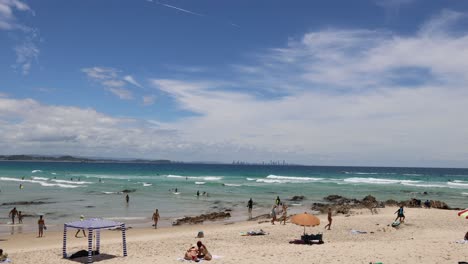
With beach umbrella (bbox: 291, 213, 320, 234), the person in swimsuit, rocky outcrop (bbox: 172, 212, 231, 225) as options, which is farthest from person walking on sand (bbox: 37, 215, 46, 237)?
beach umbrella (bbox: 291, 213, 320, 234)

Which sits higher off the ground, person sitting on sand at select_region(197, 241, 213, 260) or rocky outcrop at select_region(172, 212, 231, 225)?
person sitting on sand at select_region(197, 241, 213, 260)

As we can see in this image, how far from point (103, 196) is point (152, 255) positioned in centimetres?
3097

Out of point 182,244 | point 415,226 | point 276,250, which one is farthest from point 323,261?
point 415,226

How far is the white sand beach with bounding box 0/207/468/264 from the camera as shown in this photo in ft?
49.2

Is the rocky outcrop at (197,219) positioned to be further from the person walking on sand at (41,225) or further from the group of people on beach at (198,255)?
the group of people on beach at (198,255)

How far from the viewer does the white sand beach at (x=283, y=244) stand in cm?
1498

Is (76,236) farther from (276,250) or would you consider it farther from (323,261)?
(323,261)

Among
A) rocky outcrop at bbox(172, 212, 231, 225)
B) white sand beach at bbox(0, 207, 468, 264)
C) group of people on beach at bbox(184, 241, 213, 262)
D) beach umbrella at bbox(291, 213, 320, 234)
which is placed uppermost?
beach umbrella at bbox(291, 213, 320, 234)

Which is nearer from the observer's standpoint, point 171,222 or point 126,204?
point 171,222

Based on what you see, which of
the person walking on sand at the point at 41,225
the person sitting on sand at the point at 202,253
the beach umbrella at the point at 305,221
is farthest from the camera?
the person walking on sand at the point at 41,225

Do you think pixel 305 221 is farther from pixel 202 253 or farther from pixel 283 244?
pixel 202 253

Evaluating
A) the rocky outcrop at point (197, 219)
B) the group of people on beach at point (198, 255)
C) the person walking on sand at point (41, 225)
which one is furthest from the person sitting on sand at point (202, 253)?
the rocky outcrop at point (197, 219)

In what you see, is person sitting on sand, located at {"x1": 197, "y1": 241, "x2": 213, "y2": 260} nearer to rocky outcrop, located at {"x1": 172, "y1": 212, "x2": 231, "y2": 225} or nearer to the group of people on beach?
the group of people on beach

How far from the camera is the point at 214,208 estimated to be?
36.2 metres
